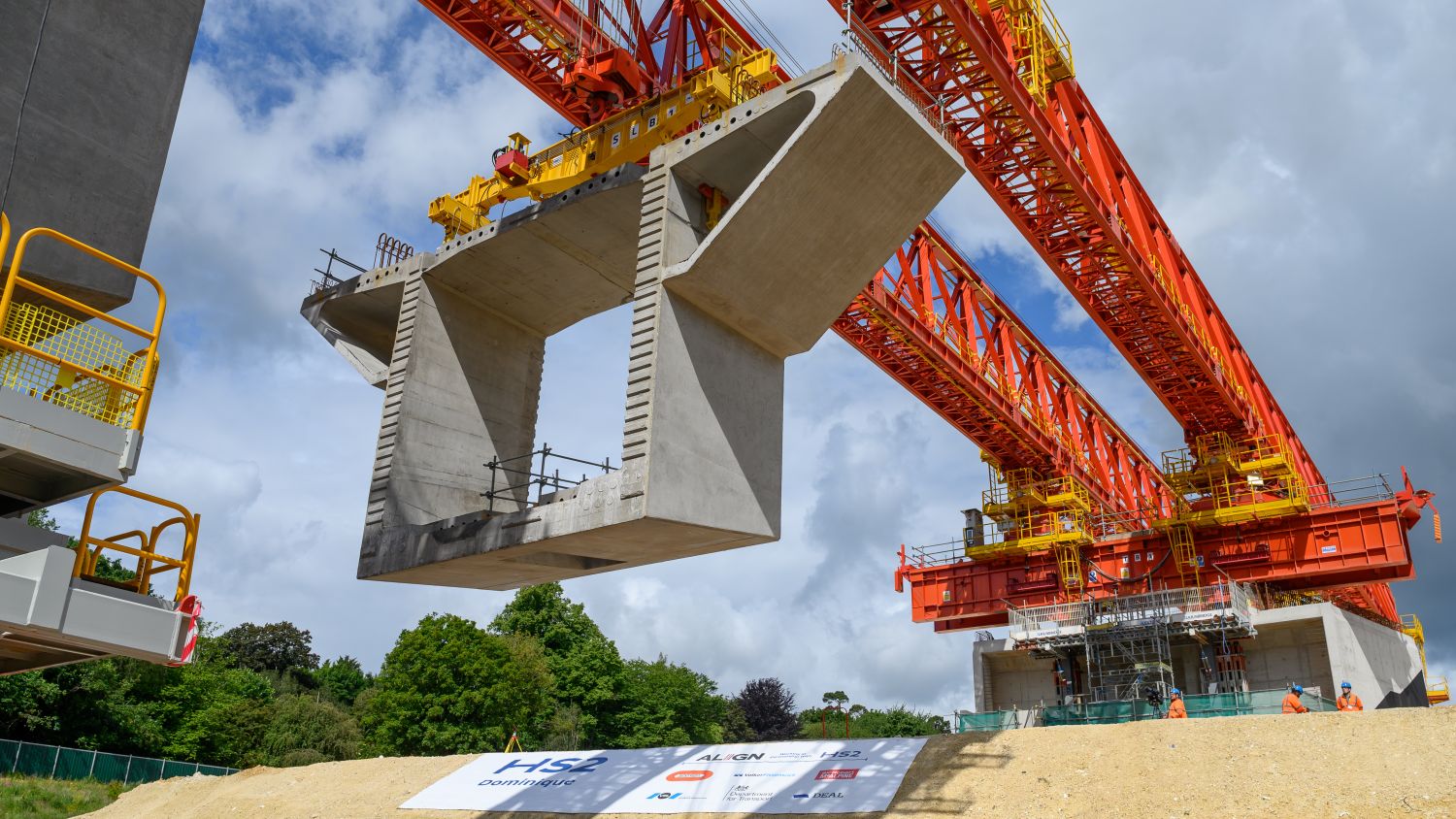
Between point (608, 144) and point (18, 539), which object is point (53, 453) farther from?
point (608, 144)

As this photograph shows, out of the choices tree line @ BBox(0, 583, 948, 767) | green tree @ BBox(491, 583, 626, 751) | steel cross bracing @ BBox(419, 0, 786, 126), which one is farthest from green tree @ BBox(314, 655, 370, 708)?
steel cross bracing @ BBox(419, 0, 786, 126)

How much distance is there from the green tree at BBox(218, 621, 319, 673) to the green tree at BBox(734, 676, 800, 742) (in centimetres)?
3397

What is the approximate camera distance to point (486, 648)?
5228 cm

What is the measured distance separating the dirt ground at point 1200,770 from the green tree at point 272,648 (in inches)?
2657

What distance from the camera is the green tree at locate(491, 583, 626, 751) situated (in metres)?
66.7

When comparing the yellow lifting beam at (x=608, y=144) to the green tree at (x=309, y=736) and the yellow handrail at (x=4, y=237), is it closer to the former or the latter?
the yellow handrail at (x=4, y=237)

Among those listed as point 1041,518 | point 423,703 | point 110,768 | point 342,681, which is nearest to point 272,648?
point 342,681

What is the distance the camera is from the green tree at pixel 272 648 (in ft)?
267

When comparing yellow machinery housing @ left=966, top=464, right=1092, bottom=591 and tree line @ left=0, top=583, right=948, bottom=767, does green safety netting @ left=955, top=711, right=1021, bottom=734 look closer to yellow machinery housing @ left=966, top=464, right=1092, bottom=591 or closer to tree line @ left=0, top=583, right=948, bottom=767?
tree line @ left=0, top=583, right=948, bottom=767

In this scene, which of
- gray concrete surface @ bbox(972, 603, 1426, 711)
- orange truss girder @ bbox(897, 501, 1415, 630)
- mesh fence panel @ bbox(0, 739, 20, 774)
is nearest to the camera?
gray concrete surface @ bbox(972, 603, 1426, 711)

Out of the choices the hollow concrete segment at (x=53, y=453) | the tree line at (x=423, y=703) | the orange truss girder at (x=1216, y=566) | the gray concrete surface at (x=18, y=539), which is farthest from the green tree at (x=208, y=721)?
the gray concrete surface at (x=18, y=539)

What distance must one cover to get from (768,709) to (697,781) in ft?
197

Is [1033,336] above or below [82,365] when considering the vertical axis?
above

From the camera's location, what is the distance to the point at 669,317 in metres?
15.5
